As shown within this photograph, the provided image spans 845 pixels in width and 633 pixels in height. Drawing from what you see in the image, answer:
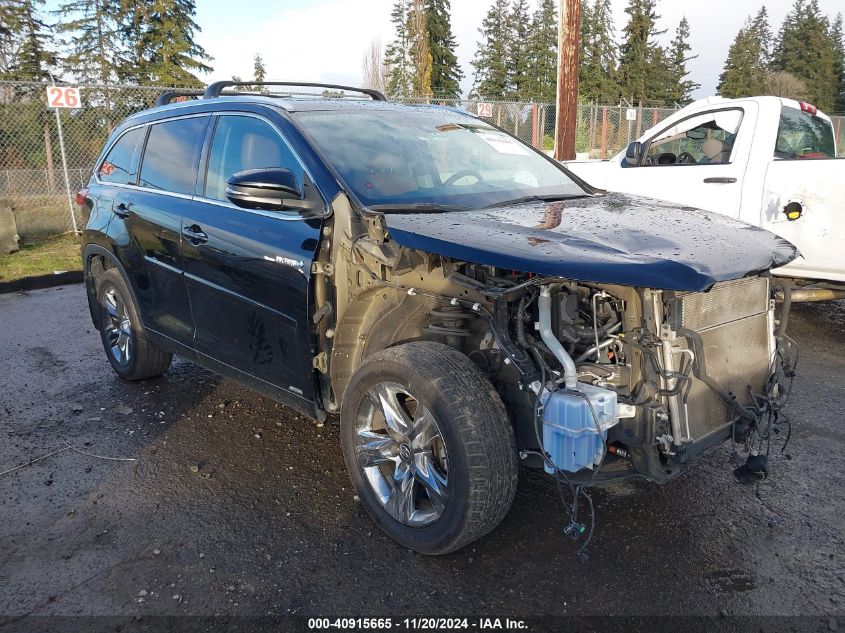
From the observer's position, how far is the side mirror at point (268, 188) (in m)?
3.23

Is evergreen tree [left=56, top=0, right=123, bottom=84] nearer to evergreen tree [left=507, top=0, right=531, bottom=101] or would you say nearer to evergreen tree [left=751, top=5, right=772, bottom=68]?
evergreen tree [left=507, top=0, right=531, bottom=101]

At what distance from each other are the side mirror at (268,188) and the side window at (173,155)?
3.10 feet

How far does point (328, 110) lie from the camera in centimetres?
389

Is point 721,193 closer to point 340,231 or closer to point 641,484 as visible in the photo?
point 641,484

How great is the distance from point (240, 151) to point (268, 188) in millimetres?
737

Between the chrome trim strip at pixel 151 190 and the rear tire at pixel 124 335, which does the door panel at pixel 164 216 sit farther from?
the rear tire at pixel 124 335

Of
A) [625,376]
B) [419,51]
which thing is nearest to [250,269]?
[625,376]

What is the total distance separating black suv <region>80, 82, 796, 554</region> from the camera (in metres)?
2.62

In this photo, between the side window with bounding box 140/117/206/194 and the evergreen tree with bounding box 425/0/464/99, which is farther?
the evergreen tree with bounding box 425/0/464/99

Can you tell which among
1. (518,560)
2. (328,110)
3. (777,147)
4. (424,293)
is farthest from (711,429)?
(777,147)

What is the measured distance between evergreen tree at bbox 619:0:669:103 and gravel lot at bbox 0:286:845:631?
2413 inches

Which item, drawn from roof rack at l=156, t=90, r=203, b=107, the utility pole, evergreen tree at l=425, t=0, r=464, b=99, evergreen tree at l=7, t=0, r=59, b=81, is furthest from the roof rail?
evergreen tree at l=425, t=0, r=464, b=99

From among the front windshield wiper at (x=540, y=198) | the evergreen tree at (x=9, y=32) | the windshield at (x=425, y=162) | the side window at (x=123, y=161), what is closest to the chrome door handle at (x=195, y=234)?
the windshield at (x=425, y=162)

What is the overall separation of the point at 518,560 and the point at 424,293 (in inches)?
48.0
